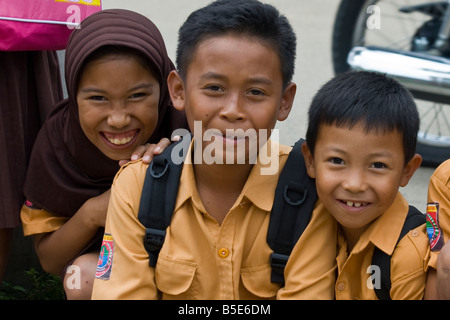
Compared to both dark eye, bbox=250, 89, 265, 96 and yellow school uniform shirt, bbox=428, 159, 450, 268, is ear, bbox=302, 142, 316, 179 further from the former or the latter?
yellow school uniform shirt, bbox=428, 159, 450, 268

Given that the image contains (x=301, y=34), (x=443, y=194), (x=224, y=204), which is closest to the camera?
(x=443, y=194)

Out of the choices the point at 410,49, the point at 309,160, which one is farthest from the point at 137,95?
the point at 410,49

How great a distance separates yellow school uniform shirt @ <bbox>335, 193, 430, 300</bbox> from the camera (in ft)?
6.30

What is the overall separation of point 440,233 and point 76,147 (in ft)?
3.60

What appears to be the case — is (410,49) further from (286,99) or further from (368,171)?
(368,171)

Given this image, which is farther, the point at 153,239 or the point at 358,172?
the point at 153,239

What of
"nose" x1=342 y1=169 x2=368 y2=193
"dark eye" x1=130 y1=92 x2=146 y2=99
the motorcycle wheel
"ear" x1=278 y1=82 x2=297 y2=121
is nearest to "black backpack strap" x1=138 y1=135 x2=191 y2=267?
"dark eye" x1=130 y1=92 x2=146 y2=99

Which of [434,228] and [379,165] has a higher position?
[379,165]

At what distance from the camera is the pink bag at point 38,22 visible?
211 centimetres

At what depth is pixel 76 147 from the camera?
89.5 inches

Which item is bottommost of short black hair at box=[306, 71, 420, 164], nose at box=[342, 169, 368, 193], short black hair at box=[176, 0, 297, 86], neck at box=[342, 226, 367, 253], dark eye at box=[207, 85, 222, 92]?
neck at box=[342, 226, 367, 253]

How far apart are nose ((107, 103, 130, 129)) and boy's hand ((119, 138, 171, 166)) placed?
9 cm

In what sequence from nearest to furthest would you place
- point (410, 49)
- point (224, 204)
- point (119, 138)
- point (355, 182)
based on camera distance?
point (355, 182) < point (224, 204) < point (119, 138) < point (410, 49)
